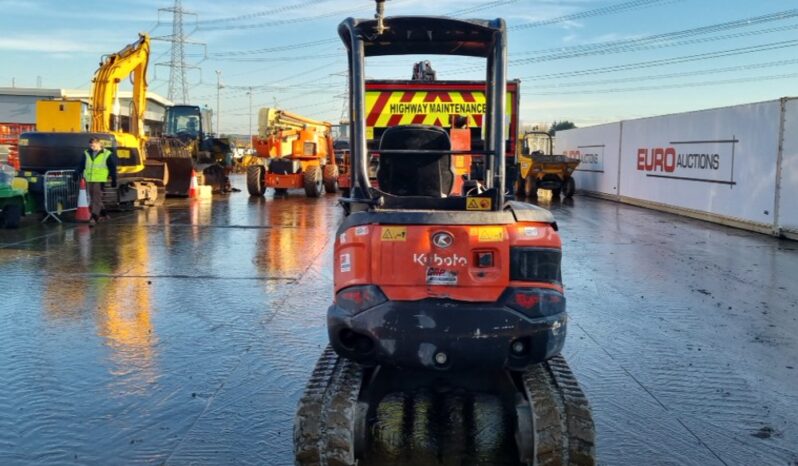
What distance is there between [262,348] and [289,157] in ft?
66.1

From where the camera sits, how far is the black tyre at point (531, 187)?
2603cm

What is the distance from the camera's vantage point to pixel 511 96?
11508 mm

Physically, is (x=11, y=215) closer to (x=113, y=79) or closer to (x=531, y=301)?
(x=113, y=79)

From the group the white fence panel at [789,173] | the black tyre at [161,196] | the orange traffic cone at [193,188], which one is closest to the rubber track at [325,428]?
the white fence panel at [789,173]

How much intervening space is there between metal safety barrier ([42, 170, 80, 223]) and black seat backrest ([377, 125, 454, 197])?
41.1ft

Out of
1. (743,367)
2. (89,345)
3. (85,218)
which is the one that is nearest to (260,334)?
(89,345)

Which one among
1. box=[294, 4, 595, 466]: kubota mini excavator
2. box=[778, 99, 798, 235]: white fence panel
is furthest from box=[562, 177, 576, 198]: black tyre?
box=[294, 4, 595, 466]: kubota mini excavator

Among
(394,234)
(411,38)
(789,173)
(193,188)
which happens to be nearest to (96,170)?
(193,188)

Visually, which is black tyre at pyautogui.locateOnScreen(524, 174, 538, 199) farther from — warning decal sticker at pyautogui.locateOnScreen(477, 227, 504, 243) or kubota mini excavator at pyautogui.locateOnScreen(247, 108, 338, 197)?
warning decal sticker at pyautogui.locateOnScreen(477, 227, 504, 243)

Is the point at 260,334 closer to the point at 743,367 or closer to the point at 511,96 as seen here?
the point at 743,367

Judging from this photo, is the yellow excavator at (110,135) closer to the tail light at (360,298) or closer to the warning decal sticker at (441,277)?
the tail light at (360,298)

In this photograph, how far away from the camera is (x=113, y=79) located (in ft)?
61.0

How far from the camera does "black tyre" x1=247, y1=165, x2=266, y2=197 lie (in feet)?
80.4

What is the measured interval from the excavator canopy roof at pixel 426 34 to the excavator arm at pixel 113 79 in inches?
617
